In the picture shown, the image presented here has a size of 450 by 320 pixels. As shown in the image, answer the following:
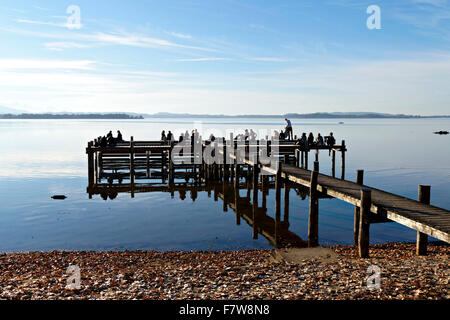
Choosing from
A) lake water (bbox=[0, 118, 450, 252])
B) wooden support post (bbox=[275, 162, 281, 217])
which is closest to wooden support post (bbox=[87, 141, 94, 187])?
lake water (bbox=[0, 118, 450, 252])

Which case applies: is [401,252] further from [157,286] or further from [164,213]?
[164,213]

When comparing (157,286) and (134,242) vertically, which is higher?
(157,286)

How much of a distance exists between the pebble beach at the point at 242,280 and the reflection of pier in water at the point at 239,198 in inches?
204

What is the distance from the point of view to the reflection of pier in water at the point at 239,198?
66.8ft

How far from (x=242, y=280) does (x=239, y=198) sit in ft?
63.5

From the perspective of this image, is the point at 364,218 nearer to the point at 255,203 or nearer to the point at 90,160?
the point at 255,203

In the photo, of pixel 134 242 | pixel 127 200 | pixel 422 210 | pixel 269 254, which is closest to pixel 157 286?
pixel 269 254

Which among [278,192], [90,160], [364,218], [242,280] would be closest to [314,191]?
[364,218]

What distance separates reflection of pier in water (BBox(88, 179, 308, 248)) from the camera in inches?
802

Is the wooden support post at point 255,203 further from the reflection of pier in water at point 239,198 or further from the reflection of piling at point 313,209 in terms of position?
the reflection of piling at point 313,209

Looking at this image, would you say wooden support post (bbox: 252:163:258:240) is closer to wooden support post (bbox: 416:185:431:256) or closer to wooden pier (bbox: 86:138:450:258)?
wooden pier (bbox: 86:138:450:258)

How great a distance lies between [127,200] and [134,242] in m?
10.2

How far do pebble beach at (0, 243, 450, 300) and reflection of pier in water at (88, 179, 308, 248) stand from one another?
5.17m
